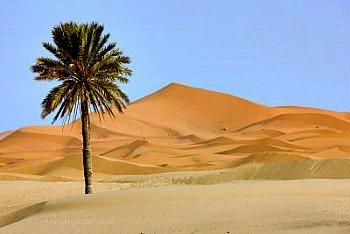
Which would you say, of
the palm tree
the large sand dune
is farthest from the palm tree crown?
the large sand dune

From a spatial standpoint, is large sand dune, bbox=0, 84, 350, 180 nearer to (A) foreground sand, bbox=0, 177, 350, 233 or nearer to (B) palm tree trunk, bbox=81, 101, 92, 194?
(B) palm tree trunk, bbox=81, 101, 92, 194

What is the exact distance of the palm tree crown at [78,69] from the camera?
93.6 ft

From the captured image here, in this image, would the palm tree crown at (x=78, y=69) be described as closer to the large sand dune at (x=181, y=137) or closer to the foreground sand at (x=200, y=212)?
the foreground sand at (x=200, y=212)

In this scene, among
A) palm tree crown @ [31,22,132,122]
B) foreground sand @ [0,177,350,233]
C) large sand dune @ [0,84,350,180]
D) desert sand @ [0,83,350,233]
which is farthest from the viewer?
large sand dune @ [0,84,350,180]

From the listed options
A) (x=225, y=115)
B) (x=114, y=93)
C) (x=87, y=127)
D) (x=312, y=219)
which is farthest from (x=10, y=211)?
(x=225, y=115)

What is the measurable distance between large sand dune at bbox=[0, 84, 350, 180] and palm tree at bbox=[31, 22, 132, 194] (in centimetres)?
2624

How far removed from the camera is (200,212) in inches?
772

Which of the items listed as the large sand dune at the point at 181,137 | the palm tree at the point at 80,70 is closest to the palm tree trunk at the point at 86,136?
the palm tree at the point at 80,70

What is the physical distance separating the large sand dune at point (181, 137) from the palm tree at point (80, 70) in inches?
1033

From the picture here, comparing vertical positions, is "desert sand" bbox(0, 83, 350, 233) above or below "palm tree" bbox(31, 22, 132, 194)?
below

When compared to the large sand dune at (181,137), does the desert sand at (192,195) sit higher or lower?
lower

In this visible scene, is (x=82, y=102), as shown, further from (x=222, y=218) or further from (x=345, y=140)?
(x=345, y=140)

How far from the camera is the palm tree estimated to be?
28.5 m

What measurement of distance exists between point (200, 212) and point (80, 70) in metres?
11.4
